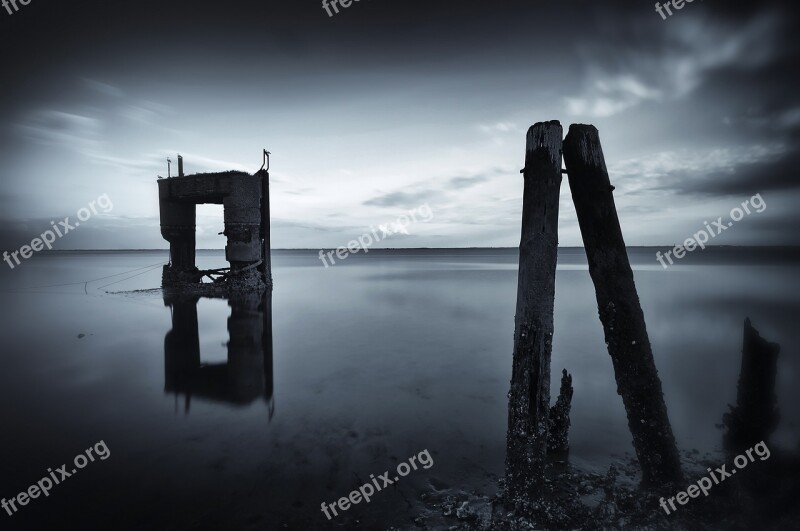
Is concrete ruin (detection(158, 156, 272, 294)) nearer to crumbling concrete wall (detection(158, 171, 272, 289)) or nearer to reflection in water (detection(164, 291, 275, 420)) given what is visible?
crumbling concrete wall (detection(158, 171, 272, 289))

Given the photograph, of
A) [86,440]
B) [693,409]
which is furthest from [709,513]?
[86,440]

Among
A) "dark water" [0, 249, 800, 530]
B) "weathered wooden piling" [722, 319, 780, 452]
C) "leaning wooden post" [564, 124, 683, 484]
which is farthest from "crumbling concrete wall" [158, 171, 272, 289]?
"weathered wooden piling" [722, 319, 780, 452]

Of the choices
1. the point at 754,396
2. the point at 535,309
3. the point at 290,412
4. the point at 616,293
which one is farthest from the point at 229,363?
the point at 754,396

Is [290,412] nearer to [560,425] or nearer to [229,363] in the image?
[229,363]

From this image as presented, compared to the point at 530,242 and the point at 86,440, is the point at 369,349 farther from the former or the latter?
the point at 530,242

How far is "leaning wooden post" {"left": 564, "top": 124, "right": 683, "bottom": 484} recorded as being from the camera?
394 centimetres

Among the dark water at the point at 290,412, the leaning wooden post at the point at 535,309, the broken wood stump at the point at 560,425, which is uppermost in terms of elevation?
the leaning wooden post at the point at 535,309

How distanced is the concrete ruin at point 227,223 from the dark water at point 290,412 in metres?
4.73

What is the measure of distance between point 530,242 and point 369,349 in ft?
29.3

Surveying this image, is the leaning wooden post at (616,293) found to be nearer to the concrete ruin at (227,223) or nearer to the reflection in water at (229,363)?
the reflection in water at (229,363)

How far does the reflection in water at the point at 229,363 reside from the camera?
779 centimetres

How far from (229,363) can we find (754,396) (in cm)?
1104

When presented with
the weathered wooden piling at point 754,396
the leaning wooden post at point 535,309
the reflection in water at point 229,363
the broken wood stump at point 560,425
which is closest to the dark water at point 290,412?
the reflection in water at point 229,363

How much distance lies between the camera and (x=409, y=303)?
22938 millimetres
